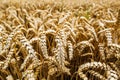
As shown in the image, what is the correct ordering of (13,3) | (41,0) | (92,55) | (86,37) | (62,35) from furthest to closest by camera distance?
1. (41,0)
2. (13,3)
3. (86,37)
4. (92,55)
5. (62,35)

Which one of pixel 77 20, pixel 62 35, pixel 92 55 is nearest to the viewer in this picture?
pixel 62 35

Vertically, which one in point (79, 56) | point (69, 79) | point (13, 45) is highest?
point (13, 45)

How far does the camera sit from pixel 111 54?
1433 millimetres

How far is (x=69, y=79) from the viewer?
5.10ft

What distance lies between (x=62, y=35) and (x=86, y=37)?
0.33 meters

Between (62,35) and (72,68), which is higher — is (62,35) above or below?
above

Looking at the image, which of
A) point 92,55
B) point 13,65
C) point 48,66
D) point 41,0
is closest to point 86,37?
point 92,55

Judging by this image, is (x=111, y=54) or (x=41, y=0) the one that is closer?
(x=111, y=54)

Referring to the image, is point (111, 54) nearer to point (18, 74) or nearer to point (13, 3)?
point (18, 74)

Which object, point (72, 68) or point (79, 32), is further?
point (79, 32)

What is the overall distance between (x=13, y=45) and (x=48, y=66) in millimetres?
189

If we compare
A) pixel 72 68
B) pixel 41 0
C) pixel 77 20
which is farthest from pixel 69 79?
pixel 41 0

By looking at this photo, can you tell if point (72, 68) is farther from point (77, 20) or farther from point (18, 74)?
A: point (77, 20)

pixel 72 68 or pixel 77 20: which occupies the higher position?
pixel 77 20
